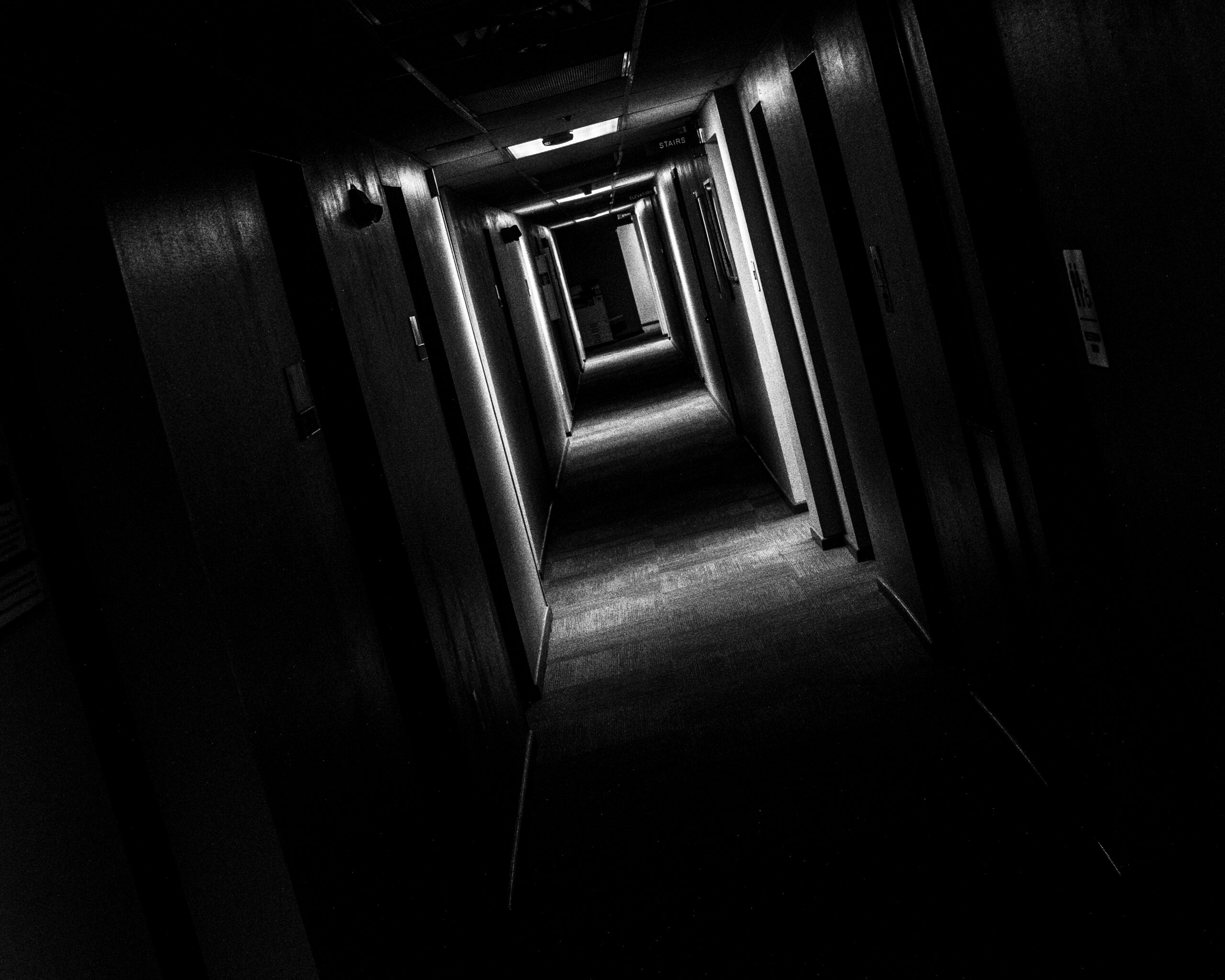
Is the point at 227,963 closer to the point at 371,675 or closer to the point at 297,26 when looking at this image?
the point at 371,675

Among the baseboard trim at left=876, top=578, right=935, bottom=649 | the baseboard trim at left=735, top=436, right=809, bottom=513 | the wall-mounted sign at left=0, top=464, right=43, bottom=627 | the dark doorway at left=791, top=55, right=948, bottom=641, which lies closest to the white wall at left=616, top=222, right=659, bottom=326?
the baseboard trim at left=735, top=436, right=809, bottom=513

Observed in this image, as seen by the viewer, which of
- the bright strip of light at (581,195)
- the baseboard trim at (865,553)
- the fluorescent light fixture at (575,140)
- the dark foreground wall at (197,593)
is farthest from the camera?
the bright strip of light at (581,195)

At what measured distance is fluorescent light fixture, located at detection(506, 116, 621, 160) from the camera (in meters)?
6.63

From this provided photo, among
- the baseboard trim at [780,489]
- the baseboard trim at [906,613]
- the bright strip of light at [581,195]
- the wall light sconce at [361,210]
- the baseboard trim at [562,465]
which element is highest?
the bright strip of light at [581,195]

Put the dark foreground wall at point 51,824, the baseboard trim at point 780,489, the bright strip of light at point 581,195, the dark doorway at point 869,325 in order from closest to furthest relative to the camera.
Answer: the dark foreground wall at point 51,824, the dark doorway at point 869,325, the baseboard trim at point 780,489, the bright strip of light at point 581,195

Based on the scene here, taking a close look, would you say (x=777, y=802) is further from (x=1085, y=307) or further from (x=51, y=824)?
(x=51, y=824)

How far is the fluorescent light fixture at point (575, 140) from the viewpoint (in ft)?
21.7

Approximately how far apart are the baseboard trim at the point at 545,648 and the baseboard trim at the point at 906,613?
162 cm

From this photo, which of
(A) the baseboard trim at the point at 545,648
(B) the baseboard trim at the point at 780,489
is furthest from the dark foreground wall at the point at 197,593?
(B) the baseboard trim at the point at 780,489

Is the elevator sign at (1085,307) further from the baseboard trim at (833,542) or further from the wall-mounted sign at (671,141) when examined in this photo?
the wall-mounted sign at (671,141)

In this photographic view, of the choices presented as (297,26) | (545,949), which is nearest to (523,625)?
(545,949)

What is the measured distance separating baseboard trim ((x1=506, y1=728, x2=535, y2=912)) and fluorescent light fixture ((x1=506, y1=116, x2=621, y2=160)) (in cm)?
349

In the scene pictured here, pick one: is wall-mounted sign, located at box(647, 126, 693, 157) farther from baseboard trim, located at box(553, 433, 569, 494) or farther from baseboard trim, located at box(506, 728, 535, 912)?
baseboard trim, located at box(506, 728, 535, 912)

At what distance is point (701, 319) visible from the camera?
1227cm
